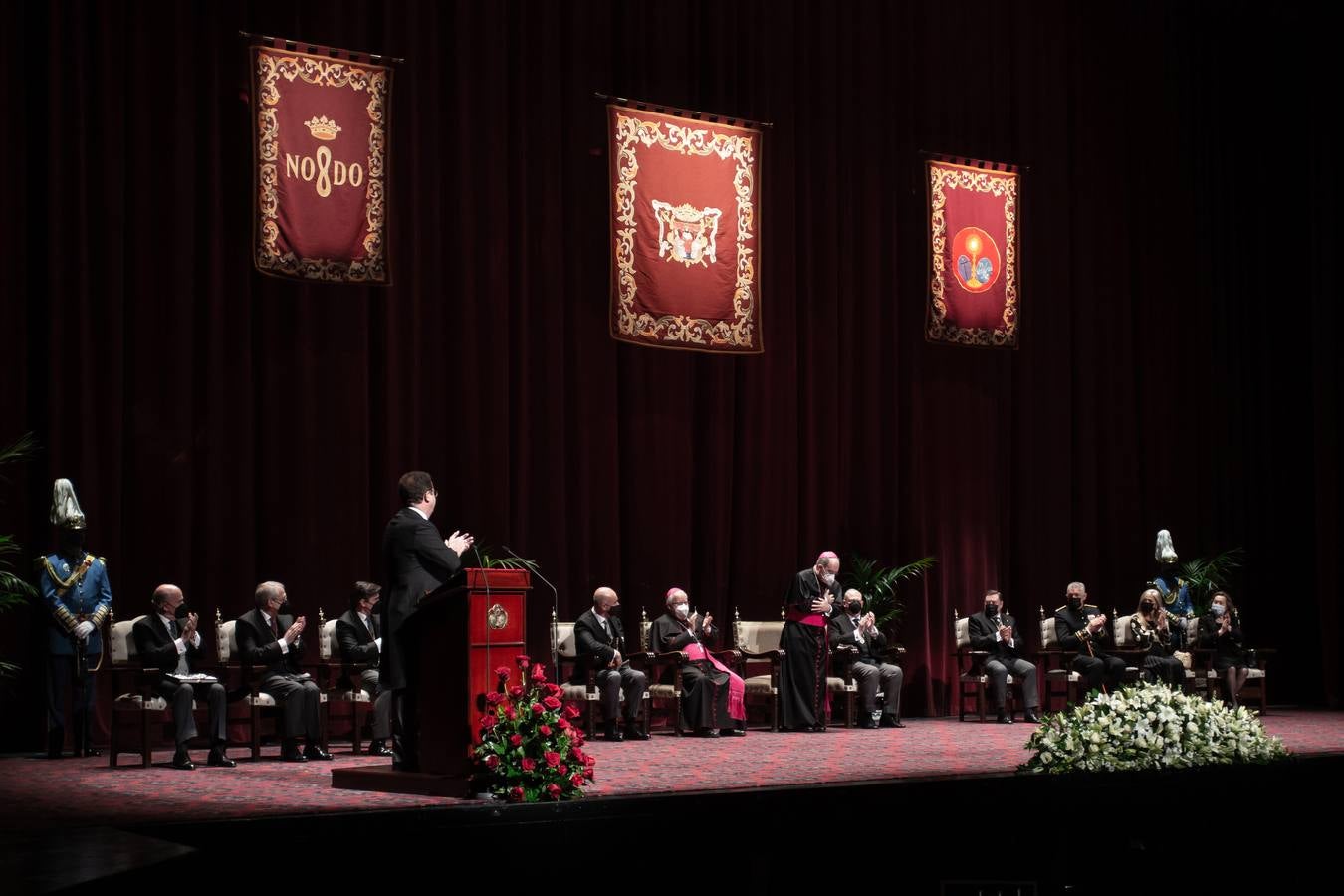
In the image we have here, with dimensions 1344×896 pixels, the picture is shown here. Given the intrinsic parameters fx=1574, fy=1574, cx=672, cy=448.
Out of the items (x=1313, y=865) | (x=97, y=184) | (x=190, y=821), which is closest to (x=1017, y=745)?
(x=1313, y=865)

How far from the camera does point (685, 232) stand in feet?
38.0

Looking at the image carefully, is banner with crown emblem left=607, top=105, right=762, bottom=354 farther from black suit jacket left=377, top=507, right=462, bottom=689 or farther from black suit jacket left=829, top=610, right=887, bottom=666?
black suit jacket left=377, top=507, right=462, bottom=689

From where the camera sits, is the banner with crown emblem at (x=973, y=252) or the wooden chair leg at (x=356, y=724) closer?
the wooden chair leg at (x=356, y=724)

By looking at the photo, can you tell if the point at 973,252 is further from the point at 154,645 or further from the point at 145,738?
the point at 145,738

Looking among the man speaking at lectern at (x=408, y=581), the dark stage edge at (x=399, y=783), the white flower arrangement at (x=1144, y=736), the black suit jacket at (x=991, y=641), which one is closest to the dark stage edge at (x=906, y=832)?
the white flower arrangement at (x=1144, y=736)

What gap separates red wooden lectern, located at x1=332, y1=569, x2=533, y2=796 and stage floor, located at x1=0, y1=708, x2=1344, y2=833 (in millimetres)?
139

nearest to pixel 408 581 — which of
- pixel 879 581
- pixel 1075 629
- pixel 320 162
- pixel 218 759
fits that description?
pixel 218 759

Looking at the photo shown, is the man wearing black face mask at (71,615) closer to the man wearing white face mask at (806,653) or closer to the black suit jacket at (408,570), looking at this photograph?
the black suit jacket at (408,570)

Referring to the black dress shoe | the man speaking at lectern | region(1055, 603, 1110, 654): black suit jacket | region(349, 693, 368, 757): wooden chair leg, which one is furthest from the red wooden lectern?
region(1055, 603, 1110, 654): black suit jacket

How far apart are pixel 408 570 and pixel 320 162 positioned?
415 cm

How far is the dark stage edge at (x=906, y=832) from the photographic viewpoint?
18.8 ft

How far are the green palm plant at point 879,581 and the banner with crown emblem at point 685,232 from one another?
2.08 metres

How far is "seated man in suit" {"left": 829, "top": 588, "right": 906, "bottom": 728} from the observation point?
11.5 meters

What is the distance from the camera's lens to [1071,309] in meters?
14.6
